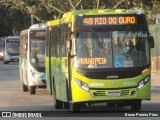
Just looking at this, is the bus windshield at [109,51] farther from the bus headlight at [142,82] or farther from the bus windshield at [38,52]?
the bus windshield at [38,52]

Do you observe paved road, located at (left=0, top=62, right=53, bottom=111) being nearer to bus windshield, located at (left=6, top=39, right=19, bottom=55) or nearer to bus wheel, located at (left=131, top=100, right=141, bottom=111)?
bus wheel, located at (left=131, top=100, right=141, bottom=111)

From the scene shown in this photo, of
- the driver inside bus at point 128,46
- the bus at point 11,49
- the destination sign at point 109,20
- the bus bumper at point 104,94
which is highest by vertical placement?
the destination sign at point 109,20

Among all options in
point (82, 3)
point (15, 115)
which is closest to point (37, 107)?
point (15, 115)

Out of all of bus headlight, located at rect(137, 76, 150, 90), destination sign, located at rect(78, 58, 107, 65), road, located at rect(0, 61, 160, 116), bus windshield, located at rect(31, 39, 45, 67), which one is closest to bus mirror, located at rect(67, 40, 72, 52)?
destination sign, located at rect(78, 58, 107, 65)

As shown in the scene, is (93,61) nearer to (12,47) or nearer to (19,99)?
(19,99)

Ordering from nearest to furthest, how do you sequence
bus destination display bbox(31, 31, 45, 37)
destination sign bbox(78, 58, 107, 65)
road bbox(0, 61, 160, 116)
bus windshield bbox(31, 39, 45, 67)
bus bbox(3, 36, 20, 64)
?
destination sign bbox(78, 58, 107, 65) < road bbox(0, 61, 160, 116) < bus windshield bbox(31, 39, 45, 67) < bus destination display bbox(31, 31, 45, 37) < bus bbox(3, 36, 20, 64)

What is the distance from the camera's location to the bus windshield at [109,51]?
700 inches

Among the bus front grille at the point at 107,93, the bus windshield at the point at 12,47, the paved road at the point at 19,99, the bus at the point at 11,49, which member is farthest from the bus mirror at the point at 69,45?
the bus at the point at 11,49

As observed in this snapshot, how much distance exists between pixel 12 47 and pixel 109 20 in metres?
52.3

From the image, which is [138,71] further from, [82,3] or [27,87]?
[82,3]

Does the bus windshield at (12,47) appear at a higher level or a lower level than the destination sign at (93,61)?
lower

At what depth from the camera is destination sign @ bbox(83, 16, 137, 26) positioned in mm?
18031

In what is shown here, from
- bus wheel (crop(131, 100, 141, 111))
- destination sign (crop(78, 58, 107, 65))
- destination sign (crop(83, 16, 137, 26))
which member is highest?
destination sign (crop(83, 16, 137, 26))

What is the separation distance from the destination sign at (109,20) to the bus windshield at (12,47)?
168 feet
